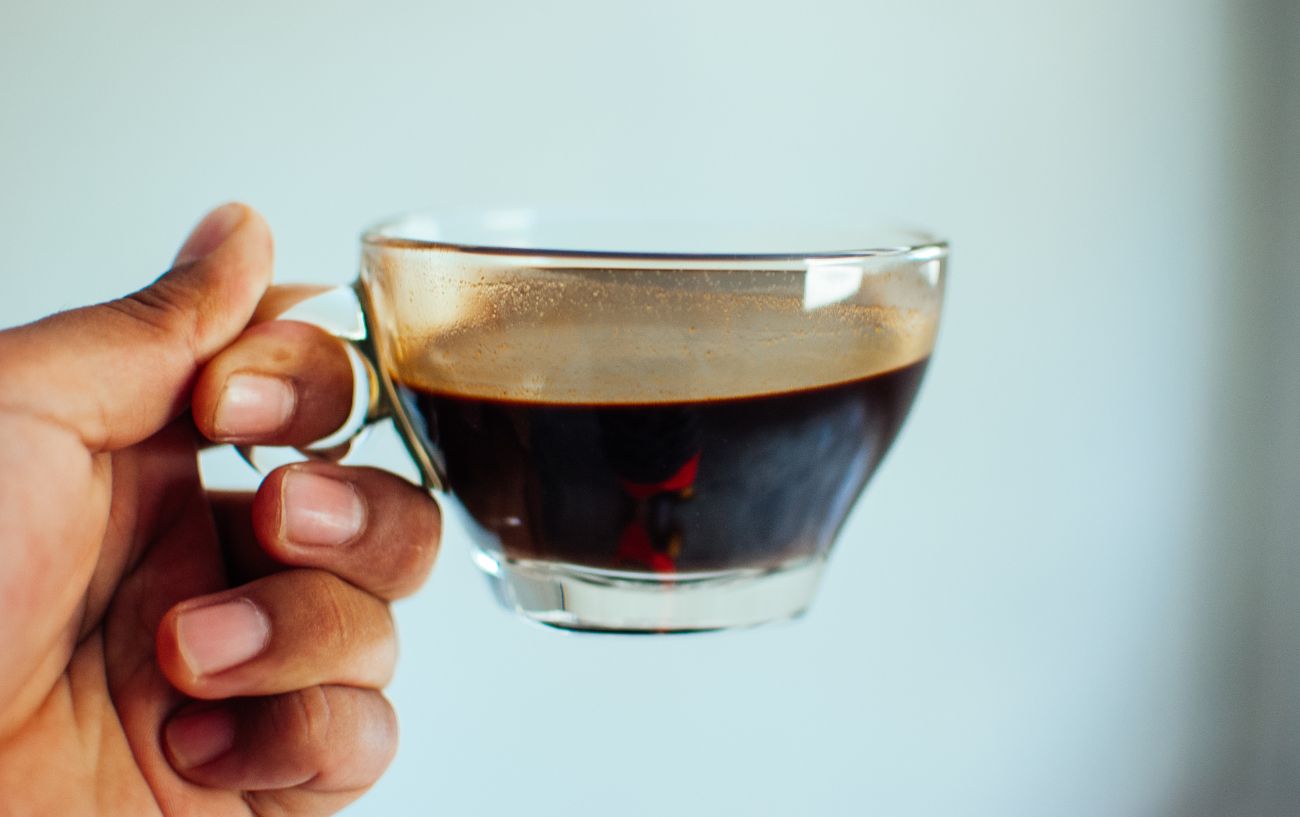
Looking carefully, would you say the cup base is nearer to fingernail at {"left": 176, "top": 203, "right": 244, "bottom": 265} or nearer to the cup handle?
the cup handle

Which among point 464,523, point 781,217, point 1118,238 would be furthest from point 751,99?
point 464,523

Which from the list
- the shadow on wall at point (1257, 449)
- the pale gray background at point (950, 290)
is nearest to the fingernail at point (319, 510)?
the pale gray background at point (950, 290)

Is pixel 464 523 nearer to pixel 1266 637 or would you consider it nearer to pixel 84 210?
pixel 84 210

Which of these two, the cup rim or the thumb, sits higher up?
the cup rim

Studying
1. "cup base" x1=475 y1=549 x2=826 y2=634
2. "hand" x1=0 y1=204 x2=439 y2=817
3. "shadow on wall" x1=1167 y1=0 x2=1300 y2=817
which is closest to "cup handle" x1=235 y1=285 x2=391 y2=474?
"hand" x1=0 y1=204 x2=439 y2=817

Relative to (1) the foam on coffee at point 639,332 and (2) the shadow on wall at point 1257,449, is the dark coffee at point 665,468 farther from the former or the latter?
(2) the shadow on wall at point 1257,449

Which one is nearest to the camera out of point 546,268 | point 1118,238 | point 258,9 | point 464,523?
point 546,268
